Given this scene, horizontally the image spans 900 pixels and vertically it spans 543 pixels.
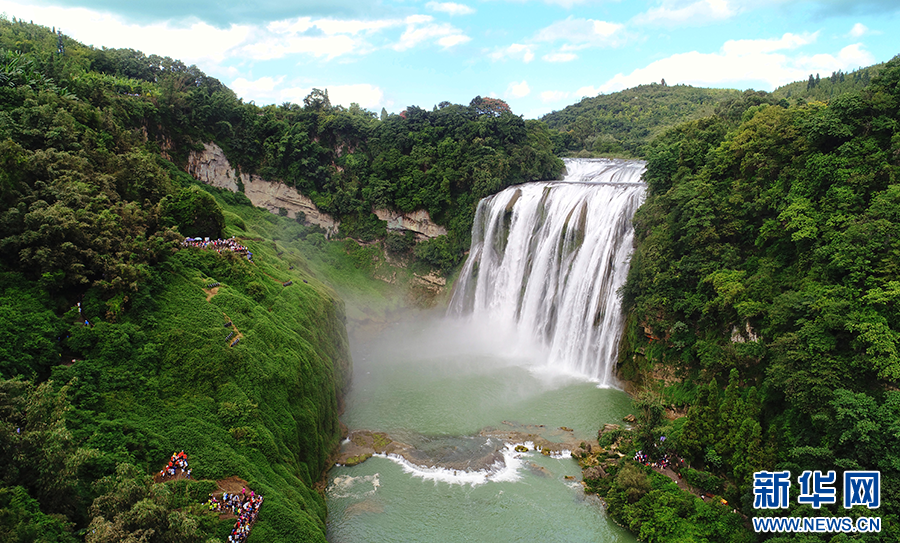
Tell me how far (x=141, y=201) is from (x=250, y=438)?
474 inches

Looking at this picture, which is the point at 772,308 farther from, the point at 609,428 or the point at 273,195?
the point at 273,195

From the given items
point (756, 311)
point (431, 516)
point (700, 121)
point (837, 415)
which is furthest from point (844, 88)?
point (431, 516)

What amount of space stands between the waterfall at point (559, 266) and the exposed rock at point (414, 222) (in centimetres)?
436

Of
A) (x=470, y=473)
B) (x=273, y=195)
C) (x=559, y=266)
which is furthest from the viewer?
(x=273, y=195)

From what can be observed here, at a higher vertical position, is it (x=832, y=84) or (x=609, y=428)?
(x=832, y=84)

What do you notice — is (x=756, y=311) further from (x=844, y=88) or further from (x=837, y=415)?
(x=844, y=88)

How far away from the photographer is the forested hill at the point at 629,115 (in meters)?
50.7

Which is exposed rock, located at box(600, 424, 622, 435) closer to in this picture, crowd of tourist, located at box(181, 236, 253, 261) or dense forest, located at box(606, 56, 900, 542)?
dense forest, located at box(606, 56, 900, 542)

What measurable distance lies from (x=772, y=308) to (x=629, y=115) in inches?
2005

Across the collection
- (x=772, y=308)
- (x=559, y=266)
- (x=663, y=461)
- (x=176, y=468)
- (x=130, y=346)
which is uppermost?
(x=772, y=308)

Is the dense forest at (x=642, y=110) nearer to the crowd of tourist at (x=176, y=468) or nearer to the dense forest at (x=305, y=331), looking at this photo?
Result: the dense forest at (x=305, y=331)

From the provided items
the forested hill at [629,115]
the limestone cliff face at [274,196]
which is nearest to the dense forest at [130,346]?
the limestone cliff face at [274,196]

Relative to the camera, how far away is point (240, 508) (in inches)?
478

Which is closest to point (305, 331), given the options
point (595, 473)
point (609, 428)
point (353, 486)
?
point (353, 486)
